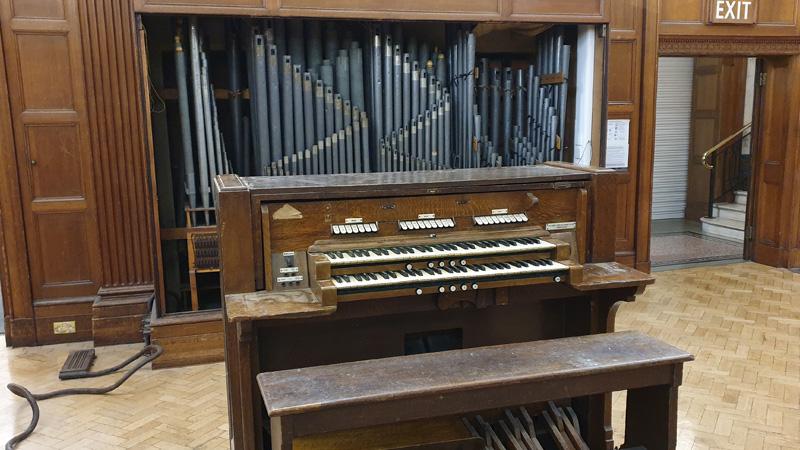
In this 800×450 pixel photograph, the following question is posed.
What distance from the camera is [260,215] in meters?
2.60

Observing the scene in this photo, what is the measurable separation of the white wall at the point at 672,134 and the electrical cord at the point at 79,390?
7.40 meters

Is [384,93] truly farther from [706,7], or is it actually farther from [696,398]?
[706,7]

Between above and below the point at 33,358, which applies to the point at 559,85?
above

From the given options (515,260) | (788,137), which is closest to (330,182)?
(515,260)

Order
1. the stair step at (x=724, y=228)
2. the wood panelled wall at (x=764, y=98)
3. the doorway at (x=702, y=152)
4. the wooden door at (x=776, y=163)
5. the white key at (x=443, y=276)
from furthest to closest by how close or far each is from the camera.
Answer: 1. the doorway at (x=702, y=152)
2. the stair step at (x=724, y=228)
3. the wooden door at (x=776, y=163)
4. the wood panelled wall at (x=764, y=98)
5. the white key at (x=443, y=276)

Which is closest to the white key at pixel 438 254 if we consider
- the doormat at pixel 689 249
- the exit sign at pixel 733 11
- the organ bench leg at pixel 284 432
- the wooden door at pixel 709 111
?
the organ bench leg at pixel 284 432

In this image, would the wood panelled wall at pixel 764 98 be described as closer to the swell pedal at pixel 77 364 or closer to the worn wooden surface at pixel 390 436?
the worn wooden surface at pixel 390 436

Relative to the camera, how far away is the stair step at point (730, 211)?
8.14 metres

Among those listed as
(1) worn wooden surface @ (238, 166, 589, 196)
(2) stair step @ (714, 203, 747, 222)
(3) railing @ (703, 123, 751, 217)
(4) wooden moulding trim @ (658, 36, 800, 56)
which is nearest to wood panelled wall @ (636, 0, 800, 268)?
(4) wooden moulding trim @ (658, 36, 800, 56)

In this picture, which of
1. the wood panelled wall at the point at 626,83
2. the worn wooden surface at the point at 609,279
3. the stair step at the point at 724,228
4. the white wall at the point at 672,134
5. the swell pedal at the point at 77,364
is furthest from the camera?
the white wall at the point at 672,134

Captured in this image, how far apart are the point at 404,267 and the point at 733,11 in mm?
4861

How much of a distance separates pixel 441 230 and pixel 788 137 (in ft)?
16.4

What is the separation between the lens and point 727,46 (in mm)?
6012

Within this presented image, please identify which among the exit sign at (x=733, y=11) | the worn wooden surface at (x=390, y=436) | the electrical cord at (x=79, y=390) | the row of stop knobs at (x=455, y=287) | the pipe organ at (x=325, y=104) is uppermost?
the exit sign at (x=733, y=11)
